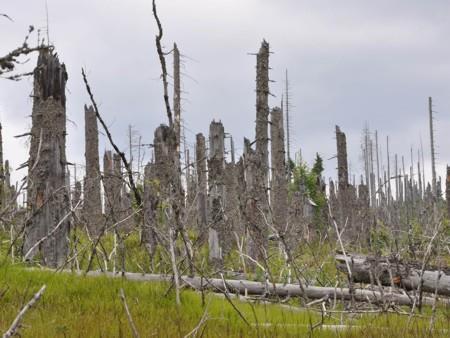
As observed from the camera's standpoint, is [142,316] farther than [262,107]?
No

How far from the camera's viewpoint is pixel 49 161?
33.3 feet

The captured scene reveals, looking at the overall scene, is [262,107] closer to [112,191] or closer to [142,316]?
[112,191]

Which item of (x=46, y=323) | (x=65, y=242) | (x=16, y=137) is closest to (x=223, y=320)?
(x=46, y=323)

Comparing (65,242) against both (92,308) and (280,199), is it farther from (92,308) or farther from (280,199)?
(280,199)

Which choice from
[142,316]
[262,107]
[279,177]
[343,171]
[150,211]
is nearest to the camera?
[142,316]

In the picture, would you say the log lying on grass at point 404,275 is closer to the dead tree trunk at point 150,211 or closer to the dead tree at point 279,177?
the dead tree trunk at point 150,211

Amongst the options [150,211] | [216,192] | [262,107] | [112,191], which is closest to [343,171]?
[262,107]

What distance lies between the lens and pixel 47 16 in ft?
57.2

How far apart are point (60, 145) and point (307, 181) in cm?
2601

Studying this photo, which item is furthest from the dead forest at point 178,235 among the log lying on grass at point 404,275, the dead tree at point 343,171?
the dead tree at point 343,171

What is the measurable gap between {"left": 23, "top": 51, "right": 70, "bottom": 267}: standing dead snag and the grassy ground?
319 cm

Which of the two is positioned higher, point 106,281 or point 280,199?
point 280,199

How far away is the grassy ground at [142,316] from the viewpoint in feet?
14.8

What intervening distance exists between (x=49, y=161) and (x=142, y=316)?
5.69m
